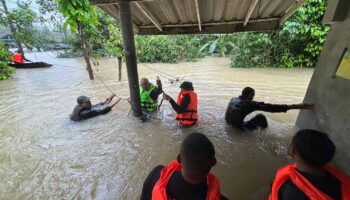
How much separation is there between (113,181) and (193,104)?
2104mm

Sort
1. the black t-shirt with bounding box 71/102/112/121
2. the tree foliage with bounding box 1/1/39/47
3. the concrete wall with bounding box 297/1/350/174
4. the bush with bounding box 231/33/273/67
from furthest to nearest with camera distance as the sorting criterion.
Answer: the tree foliage with bounding box 1/1/39/47
the bush with bounding box 231/33/273/67
the black t-shirt with bounding box 71/102/112/121
the concrete wall with bounding box 297/1/350/174

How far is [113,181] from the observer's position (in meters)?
3.15

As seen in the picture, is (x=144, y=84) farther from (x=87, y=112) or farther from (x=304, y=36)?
(x=304, y=36)

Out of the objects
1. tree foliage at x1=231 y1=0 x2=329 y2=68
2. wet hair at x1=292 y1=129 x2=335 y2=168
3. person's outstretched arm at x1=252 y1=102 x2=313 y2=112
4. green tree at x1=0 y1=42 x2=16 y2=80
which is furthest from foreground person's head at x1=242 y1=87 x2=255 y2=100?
green tree at x1=0 y1=42 x2=16 y2=80

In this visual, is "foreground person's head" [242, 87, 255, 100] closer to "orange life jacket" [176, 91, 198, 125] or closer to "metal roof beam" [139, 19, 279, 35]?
"orange life jacket" [176, 91, 198, 125]

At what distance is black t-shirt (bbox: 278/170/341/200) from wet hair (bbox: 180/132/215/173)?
0.62 meters

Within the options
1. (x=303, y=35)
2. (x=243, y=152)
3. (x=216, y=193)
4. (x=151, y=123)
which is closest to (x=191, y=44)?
(x=303, y=35)

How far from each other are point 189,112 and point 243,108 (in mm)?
1083

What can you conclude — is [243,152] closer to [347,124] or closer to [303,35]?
[347,124]

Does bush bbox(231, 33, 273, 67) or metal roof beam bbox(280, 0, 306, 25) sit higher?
metal roof beam bbox(280, 0, 306, 25)

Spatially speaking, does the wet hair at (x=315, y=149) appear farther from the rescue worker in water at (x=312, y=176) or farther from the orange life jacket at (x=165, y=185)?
the orange life jacket at (x=165, y=185)

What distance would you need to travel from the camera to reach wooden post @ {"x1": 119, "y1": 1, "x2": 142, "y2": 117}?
432cm

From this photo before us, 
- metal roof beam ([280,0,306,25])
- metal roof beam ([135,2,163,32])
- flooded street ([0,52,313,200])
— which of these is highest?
metal roof beam ([280,0,306,25])

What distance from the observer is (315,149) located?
150 cm
